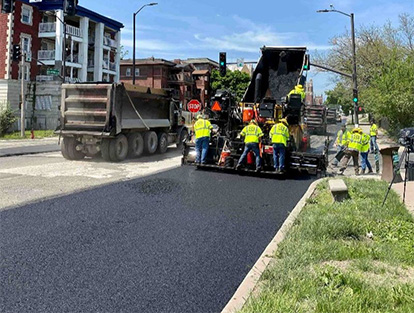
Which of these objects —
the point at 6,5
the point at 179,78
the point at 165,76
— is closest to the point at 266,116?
the point at 6,5

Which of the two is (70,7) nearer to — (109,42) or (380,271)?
(380,271)

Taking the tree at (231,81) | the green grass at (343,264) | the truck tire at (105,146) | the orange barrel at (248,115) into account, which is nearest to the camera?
the green grass at (343,264)

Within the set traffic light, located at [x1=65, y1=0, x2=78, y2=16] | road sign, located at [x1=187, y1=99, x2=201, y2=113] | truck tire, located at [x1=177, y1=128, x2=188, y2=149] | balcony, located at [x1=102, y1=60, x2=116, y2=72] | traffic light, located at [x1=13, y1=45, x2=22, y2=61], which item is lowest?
truck tire, located at [x1=177, y1=128, x2=188, y2=149]

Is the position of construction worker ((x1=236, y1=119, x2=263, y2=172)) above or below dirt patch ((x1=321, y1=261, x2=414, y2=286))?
above


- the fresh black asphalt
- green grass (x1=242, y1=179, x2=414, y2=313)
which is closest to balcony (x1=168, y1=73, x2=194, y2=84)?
the fresh black asphalt

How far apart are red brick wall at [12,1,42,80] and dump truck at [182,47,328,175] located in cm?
2843

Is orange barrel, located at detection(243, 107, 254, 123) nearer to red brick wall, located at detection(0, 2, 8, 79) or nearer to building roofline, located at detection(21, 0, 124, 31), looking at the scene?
red brick wall, located at detection(0, 2, 8, 79)

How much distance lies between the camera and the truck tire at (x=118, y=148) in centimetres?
1329

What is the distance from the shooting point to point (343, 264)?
14.1ft

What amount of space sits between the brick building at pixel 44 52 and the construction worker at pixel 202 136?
76.4 feet

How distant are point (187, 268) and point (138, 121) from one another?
10.6 meters

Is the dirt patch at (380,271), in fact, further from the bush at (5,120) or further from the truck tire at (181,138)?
the bush at (5,120)

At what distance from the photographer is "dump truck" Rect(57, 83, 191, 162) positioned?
1292 centimetres

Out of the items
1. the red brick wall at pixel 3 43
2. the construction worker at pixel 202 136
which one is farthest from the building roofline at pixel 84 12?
the construction worker at pixel 202 136
